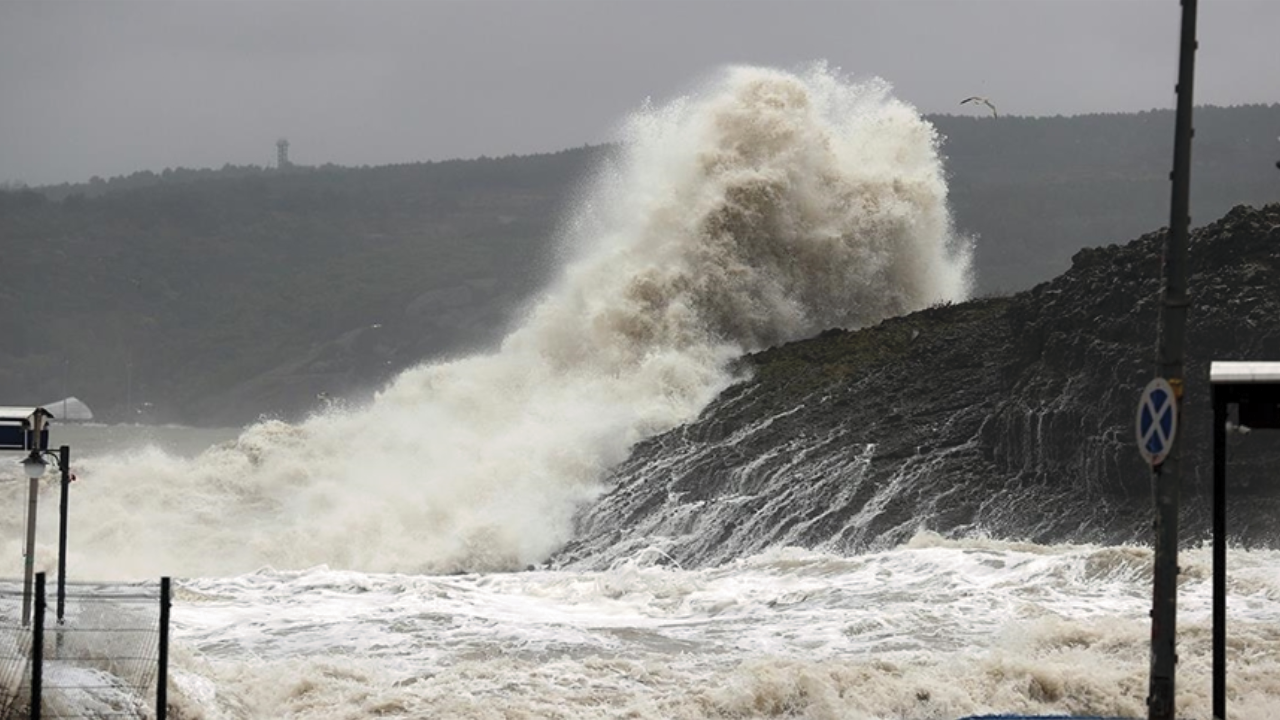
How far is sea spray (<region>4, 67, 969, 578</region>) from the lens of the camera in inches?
1310

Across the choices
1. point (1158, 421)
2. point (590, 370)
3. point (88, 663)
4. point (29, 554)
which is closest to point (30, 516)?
point (29, 554)

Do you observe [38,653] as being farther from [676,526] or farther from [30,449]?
[676,526]

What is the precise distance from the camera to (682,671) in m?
18.3

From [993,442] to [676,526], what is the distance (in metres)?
4.91

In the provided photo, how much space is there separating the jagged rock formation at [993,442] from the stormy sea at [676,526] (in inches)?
4.5

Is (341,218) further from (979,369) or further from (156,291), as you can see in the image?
(979,369)

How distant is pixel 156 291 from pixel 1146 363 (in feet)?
444

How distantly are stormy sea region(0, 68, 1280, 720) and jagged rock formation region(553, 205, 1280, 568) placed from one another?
4.5 inches

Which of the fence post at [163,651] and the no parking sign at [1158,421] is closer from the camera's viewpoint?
the no parking sign at [1158,421]

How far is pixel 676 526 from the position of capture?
29.9 meters

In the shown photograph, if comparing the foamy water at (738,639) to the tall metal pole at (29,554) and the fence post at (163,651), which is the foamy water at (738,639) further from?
the fence post at (163,651)

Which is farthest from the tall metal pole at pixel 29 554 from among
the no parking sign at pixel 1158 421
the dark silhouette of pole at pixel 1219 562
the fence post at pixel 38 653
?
the dark silhouette of pole at pixel 1219 562

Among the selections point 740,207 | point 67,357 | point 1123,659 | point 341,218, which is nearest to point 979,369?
point 740,207

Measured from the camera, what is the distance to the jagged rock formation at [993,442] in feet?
90.5
